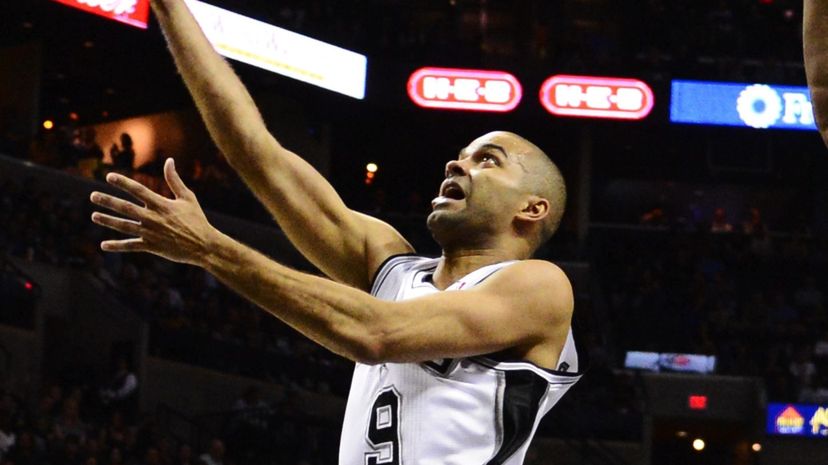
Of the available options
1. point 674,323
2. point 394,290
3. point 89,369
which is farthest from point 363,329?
point 674,323

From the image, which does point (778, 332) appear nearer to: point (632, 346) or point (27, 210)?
point (632, 346)

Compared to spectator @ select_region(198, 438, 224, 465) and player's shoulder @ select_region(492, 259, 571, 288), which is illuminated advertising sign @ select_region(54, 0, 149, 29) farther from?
player's shoulder @ select_region(492, 259, 571, 288)

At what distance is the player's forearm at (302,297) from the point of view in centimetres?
329

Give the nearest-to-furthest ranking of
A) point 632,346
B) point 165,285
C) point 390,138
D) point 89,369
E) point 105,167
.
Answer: point 89,369
point 165,285
point 105,167
point 632,346
point 390,138

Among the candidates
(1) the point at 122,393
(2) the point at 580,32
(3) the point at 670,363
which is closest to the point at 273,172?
(1) the point at 122,393

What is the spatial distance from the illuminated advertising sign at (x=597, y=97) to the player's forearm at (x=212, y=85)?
2208 centimetres

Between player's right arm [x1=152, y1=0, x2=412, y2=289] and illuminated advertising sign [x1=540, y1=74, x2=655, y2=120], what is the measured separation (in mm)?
21825

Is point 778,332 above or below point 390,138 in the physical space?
below

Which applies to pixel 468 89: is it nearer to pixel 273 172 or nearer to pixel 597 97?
pixel 597 97

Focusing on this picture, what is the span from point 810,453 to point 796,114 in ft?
24.3

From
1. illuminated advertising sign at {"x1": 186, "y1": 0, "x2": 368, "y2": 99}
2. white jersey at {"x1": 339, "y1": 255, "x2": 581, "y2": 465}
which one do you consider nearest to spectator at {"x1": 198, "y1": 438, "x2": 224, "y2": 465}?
illuminated advertising sign at {"x1": 186, "y1": 0, "x2": 368, "y2": 99}

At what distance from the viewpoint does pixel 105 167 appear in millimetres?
21516

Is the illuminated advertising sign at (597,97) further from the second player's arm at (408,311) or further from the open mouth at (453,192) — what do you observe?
the second player's arm at (408,311)

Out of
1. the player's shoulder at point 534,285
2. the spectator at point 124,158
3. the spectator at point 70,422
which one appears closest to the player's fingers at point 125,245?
the player's shoulder at point 534,285
